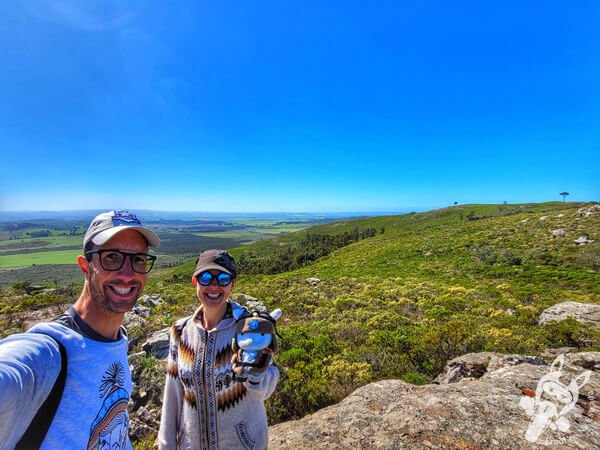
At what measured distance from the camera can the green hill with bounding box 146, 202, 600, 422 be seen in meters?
6.17

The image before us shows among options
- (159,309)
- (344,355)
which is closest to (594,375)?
(344,355)

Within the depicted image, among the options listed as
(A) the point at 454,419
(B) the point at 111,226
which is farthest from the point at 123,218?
(A) the point at 454,419

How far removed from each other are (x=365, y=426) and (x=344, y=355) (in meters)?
3.97

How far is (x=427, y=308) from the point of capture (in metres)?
12.5

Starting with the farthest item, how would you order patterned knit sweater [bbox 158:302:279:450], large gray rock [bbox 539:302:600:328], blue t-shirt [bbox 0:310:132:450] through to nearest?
large gray rock [bbox 539:302:600:328], patterned knit sweater [bbox 158:302:279:450], blue t-shirt [bbox 0:310:132:450]

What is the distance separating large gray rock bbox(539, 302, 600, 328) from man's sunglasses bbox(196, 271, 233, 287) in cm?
1291

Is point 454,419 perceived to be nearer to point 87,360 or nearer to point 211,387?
point 211,387

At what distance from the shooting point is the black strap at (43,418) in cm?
118

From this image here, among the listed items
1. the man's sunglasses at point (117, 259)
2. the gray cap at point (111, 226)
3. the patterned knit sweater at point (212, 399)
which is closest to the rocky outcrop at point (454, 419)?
the patterned knit sweater at point (212, 399)

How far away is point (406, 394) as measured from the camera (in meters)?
4.01

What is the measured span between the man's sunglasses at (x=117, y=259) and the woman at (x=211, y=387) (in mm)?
657

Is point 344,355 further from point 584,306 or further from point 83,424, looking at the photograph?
point 584,306

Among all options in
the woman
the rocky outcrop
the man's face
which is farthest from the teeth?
the rocky outcrop

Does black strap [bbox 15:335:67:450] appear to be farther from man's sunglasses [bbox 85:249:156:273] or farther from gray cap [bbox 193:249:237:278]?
gray cap [bbox 193:249:237:278]
